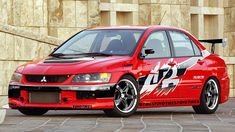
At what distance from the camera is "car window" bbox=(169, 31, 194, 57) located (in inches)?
631

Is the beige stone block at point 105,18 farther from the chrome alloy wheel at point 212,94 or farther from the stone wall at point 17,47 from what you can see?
the chrome alloy wheel at point 212,94

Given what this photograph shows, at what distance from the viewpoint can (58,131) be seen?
11.2 m

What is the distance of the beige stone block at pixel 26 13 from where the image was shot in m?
23.3

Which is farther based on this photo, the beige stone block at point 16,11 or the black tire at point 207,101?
the beige stone block at point 16,11

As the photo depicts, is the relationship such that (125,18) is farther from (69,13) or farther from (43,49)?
(43,49)

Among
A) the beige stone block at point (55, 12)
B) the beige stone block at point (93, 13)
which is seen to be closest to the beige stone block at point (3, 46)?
the beige stone block at point (55, 12)

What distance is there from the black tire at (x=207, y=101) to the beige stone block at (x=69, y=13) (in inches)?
328

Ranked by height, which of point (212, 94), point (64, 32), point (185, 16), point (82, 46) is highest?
point (185, 16)

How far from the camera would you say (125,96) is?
1436cm

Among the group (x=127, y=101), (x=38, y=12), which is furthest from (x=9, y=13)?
(x=127, y=101)

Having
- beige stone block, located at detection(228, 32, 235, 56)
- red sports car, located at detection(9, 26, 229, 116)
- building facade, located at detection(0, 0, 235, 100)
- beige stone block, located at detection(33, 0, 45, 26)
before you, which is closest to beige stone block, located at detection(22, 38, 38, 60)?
building facade, located at detection(0, 0, 235, 100)

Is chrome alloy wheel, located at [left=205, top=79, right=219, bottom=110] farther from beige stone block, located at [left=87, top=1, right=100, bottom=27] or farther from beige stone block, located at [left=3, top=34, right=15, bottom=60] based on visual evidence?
beige stone block, located at [left=87, top=1, right=100, bottom=27]

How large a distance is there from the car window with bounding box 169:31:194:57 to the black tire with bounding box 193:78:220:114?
62 cm

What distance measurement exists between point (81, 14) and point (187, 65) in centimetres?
894
